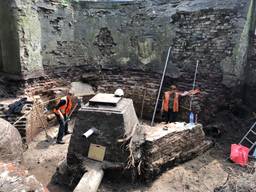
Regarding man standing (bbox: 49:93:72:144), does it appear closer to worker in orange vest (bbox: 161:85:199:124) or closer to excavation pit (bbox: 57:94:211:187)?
excavation pit (bbox: 57:94:211:187)

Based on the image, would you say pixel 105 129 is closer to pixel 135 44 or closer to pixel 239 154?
pixel 239 154

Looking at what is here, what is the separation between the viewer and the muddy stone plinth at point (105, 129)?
518 centimetres

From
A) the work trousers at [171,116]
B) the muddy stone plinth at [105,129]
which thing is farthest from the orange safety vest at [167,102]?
the muddy stone plinth at [105,129]

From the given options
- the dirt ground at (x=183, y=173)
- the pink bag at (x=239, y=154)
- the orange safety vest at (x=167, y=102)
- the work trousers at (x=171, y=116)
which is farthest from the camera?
the work trousers at (x=171, y=116)

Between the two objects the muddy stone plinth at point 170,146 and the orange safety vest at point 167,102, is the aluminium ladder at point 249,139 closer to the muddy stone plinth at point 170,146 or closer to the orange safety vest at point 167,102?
the muddy stone plinth at point 170,146

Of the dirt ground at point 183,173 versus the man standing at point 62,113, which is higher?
the man standing at point 62,113

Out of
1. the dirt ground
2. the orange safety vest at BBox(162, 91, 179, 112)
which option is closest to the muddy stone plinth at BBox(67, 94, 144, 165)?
the dirt ground

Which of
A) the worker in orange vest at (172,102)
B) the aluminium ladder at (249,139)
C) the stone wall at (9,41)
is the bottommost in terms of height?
the aluminium ladder at (249,139)

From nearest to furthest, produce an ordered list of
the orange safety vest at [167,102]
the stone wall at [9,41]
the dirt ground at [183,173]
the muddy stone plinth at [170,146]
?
1. the dirt ground at [183,173]
2. the muddy stone plinth at [170,146]
3. the stone wall at [9,41]
4. the orange safety vest at [167,102]

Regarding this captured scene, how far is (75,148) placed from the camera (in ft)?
17.7

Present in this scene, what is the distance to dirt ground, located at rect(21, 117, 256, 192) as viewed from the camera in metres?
5.18

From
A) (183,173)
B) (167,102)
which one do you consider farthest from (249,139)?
(167,102)

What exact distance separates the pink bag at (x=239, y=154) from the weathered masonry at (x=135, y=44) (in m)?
1.40

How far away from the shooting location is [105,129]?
17.1 ft
